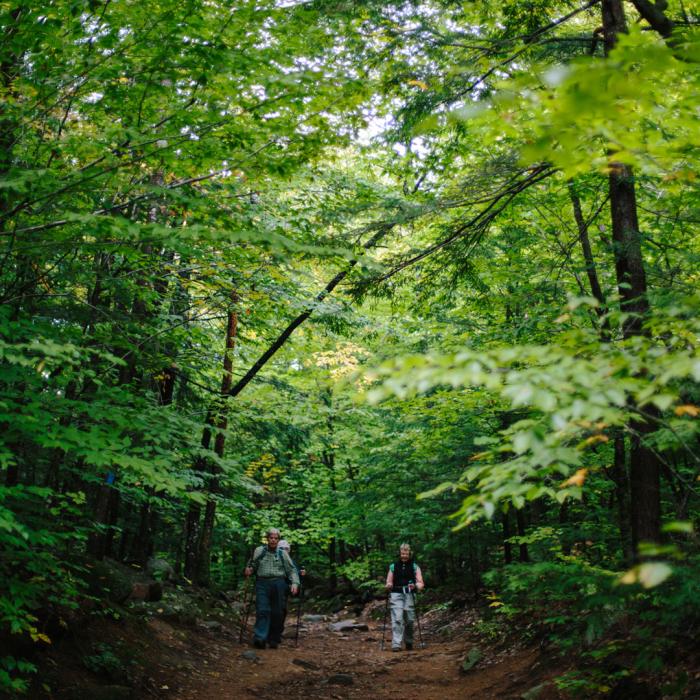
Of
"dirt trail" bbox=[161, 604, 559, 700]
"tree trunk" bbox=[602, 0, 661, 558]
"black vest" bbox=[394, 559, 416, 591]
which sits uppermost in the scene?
"tree trunk" bbox=[602, 0, 661, 558]

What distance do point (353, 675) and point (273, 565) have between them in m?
2.56

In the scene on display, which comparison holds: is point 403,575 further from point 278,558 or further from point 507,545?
point 507,545

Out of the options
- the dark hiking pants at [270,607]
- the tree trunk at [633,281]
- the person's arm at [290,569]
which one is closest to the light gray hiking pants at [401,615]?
the person's arm at [290,569]

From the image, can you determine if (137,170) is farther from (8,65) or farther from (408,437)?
(408,437)

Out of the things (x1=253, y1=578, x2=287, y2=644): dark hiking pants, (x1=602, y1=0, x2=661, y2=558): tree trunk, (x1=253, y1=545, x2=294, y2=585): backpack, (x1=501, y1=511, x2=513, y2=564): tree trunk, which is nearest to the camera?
(x1=602, y1=0, x2=661, y2=558): tree trunk

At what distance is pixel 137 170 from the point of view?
4.97 m

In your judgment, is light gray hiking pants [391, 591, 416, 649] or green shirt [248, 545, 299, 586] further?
light gray hiking pants [391, 591, 416, 649]

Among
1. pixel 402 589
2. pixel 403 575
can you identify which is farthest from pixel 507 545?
pixel 402 589

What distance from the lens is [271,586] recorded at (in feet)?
32.8

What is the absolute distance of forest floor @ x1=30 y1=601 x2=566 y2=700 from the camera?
6020 millimetres

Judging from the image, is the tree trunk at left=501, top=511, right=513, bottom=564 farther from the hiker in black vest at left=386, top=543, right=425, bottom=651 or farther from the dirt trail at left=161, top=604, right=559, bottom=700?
the hiker in black vest at left=386, top=543, right=425, bottom=651

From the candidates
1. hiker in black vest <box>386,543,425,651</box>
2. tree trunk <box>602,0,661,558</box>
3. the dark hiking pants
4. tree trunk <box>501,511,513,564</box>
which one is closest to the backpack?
the dark hiking pants

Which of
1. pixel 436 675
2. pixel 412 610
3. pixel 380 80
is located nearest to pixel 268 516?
pixel 412 610

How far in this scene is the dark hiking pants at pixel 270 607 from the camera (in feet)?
32.7
